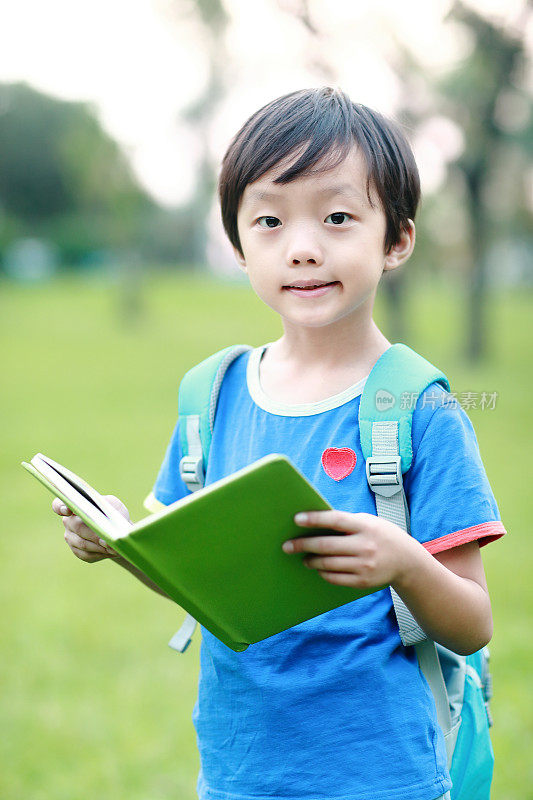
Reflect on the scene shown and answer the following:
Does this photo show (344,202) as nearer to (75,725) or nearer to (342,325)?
(342,325)

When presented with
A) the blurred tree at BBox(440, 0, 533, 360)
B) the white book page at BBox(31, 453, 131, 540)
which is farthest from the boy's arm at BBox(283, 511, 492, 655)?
the blurred tree at BBox(440, 0, 533, 360)

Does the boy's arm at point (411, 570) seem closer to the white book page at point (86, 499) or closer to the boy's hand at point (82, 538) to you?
the white book page at point (86, 499)

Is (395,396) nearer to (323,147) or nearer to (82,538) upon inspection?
(323,147)

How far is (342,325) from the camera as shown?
121cm

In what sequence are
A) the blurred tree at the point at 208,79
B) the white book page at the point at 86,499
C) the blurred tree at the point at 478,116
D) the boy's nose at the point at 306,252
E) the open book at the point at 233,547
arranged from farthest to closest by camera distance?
the blurred tree at the point at 208,79
the blurred tree at the point at 478,116
the boy's nose at the point at 306,252
the white book page at the point at 86,499
the open book at the point at 233,547

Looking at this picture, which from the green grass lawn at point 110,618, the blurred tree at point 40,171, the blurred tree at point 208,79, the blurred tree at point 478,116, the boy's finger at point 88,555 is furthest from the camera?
the blurred tree at point 40,171

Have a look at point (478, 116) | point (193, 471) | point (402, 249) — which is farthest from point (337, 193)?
point (478, 116)

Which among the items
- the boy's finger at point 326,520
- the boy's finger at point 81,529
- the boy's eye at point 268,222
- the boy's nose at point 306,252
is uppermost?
the boy's eye at point 268,222

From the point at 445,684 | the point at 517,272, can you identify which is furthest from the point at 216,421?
the point at 517,272

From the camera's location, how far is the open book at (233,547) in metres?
0.84

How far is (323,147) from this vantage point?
1131mm

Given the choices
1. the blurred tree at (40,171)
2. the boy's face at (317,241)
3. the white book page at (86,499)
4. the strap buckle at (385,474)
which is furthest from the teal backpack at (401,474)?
the blurred tree at (40,171)

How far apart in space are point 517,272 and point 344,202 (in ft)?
138

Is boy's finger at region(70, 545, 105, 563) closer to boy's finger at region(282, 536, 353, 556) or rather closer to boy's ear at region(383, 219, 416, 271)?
boy's finger at region(282, 536, 353, 556)
